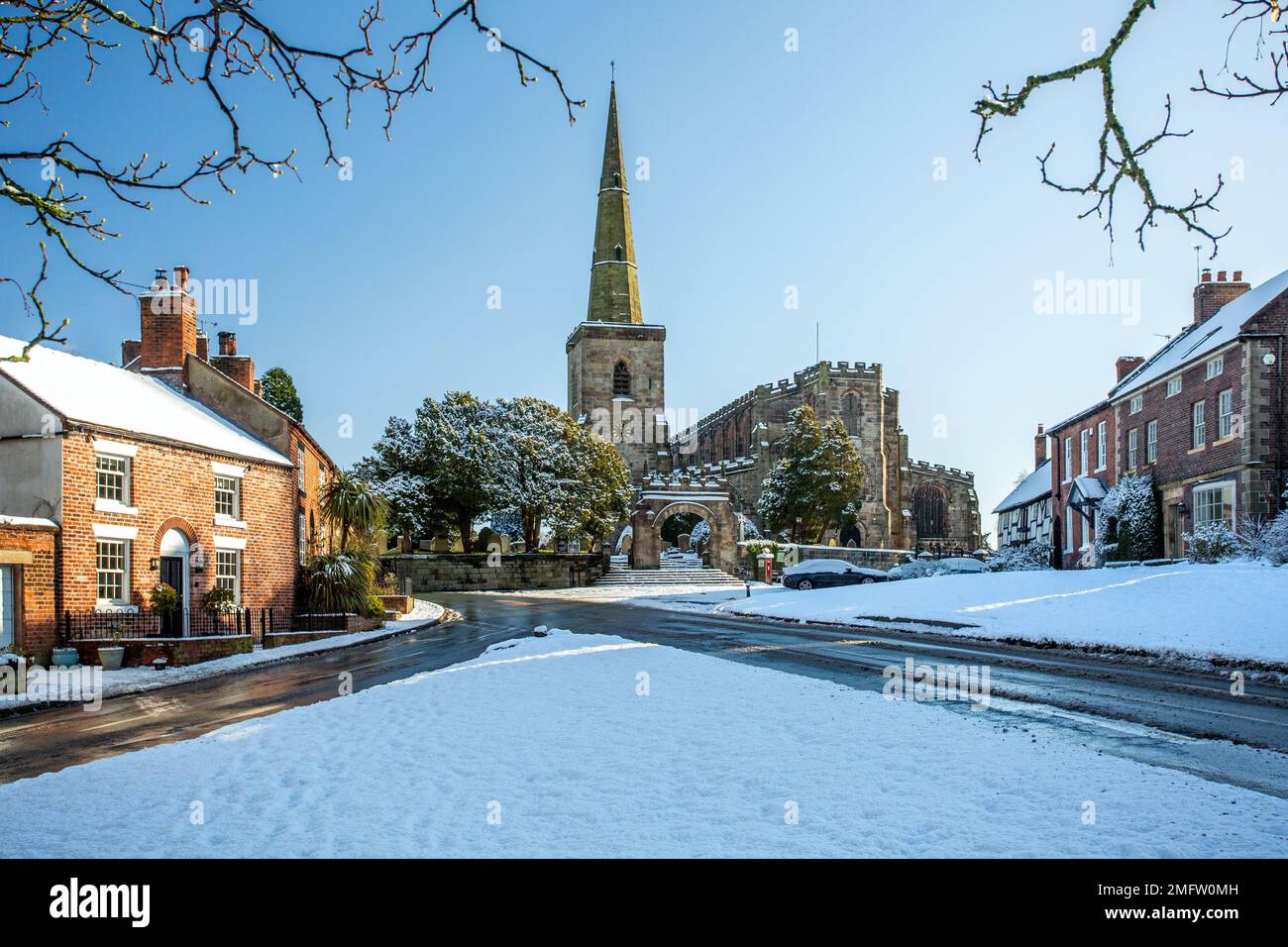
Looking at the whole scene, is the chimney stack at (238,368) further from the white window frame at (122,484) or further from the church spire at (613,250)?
the church spire at (613,250)

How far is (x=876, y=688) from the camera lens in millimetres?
11922

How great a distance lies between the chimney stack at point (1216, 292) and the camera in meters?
34.7

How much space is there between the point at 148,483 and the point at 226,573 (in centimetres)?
387

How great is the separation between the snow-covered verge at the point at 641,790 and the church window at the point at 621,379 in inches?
2571

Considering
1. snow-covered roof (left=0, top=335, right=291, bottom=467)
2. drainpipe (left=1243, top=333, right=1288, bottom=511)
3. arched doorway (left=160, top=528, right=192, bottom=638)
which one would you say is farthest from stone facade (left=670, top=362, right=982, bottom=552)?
arched doorway (left=160, top=528, right=192, bottom=638)

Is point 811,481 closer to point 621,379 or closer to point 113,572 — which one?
point 621,379

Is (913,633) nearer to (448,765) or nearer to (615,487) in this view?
(448,765)

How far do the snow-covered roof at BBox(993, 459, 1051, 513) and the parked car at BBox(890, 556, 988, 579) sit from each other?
732cm

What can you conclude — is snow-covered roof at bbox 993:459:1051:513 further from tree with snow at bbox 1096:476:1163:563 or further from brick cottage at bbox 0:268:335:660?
brick cottage at bbox 0:268:335:660

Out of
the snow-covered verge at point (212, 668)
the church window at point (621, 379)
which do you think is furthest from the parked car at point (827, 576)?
the church window at point (621, 379)

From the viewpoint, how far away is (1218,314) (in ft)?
107

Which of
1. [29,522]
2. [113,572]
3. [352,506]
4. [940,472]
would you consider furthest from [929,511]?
[29,522]

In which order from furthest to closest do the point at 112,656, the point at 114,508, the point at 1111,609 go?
1. the point at 114,508
2. the point at 1111,609
3. the point at 112,656
